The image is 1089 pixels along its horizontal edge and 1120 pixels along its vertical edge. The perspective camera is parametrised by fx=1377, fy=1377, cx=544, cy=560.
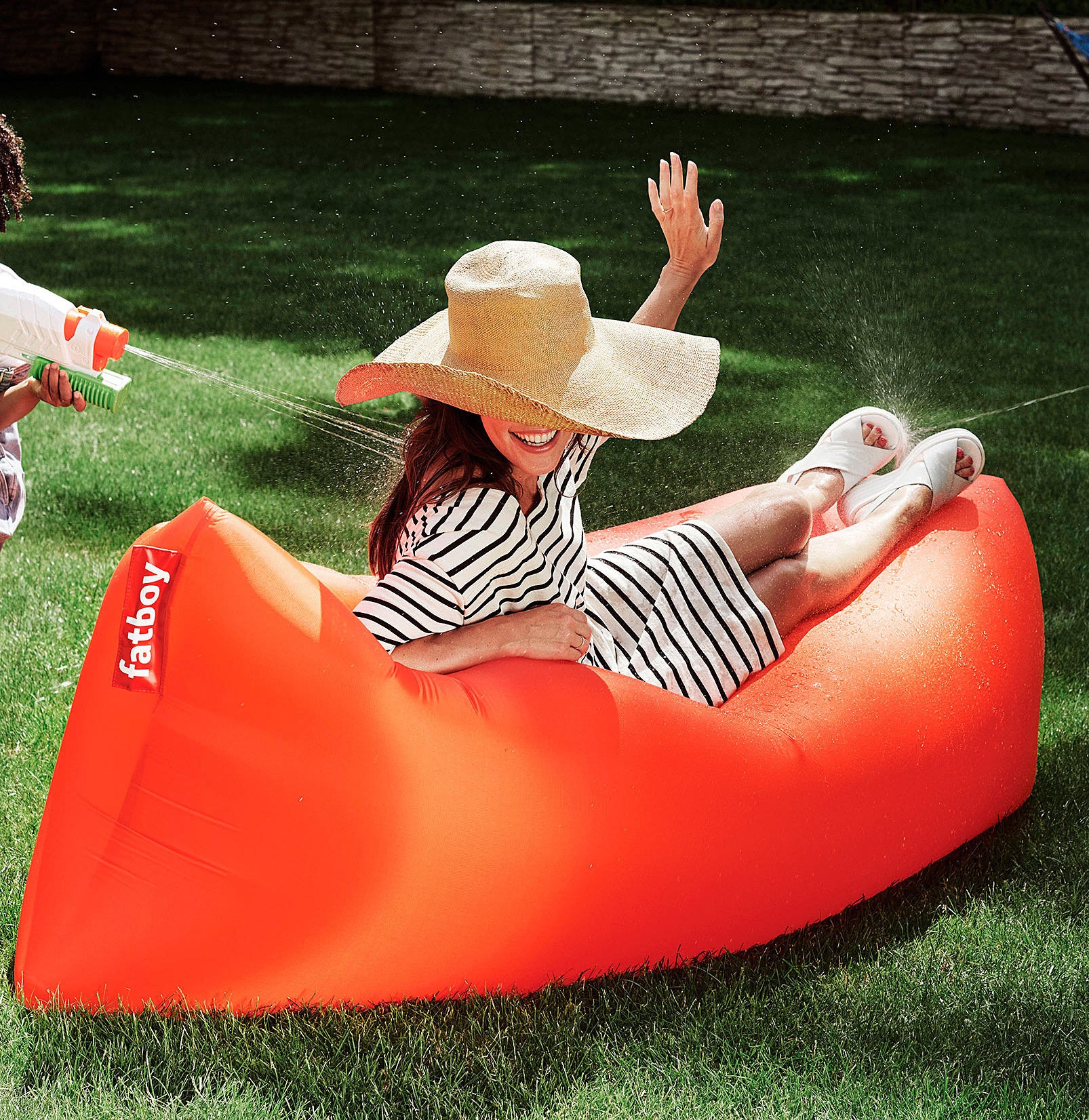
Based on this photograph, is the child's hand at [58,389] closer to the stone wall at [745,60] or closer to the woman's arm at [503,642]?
the woman's arm at [503,642]

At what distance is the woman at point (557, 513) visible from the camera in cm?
203

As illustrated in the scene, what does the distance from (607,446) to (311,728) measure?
3.07 metres

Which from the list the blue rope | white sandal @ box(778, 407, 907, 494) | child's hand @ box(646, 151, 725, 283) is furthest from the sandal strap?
the blue rope

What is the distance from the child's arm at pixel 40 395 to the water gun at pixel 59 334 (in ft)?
0.16

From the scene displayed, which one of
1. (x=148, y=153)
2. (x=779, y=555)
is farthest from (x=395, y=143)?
(x=779, y=555)

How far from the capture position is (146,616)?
1.82m

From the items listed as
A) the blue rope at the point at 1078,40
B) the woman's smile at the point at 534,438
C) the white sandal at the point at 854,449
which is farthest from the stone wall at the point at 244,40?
the woman's smile at the point at 534,438

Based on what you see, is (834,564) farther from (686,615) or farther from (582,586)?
(582,586)

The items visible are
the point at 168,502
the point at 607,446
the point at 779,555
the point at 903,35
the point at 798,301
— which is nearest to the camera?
the point at 779,555

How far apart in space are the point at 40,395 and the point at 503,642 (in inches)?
41.5

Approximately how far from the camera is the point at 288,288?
22.9ft

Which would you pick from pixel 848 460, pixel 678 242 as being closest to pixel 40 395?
pixel 678 242

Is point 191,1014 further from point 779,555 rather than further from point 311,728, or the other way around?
point 779,555

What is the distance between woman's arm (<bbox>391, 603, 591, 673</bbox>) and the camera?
2047 mm
